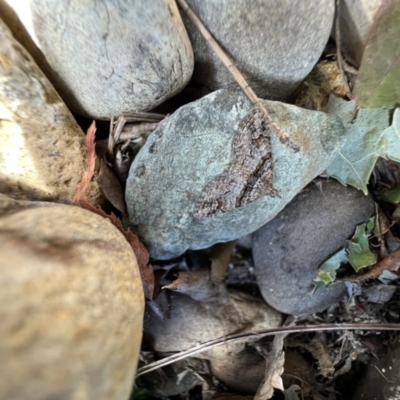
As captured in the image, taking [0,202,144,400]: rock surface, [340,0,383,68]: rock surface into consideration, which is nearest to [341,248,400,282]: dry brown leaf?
[340,0,383,68]: rock surface

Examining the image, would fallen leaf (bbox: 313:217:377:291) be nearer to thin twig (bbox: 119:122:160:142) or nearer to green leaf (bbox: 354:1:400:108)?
green leaf (bbox: 354:1:400:108)

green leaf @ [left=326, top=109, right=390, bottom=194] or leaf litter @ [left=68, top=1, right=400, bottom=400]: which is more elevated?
green leaf @ [left=326, top=109, right=390, bottom=194]

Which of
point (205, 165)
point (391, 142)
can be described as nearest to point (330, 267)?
point (391, 142)

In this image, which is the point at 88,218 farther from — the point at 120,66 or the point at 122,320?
the point at 120,66

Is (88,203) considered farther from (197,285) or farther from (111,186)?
(197,285)

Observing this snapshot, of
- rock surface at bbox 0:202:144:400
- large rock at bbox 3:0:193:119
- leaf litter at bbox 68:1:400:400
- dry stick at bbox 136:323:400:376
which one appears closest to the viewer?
rock surface at bbox 0:202:144:400

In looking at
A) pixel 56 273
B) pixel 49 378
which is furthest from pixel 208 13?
pixel 49 378

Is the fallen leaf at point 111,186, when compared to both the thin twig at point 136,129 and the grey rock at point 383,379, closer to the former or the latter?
the thin twig at point 136,129
